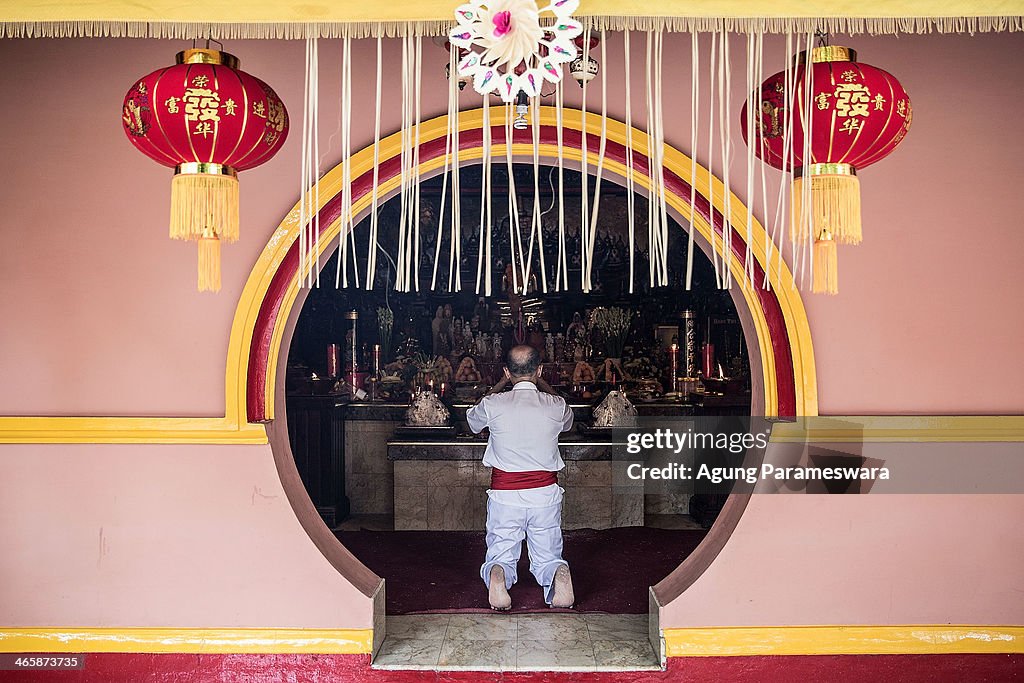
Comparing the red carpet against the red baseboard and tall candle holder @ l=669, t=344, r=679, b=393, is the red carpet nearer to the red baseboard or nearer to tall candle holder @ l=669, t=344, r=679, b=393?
the red baseboard

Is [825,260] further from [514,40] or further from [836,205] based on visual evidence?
[514,40]

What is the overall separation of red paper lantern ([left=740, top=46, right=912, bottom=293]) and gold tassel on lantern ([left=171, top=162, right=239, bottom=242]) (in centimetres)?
151

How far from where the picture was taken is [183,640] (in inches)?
133

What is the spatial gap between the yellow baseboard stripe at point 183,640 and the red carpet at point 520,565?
0.67 m

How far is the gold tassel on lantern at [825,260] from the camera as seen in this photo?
2.40 meters

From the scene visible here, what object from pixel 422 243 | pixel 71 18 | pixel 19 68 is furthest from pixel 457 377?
pixel 71 18

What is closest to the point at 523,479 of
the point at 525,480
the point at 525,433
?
the point at 525,480

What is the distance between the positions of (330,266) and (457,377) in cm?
137

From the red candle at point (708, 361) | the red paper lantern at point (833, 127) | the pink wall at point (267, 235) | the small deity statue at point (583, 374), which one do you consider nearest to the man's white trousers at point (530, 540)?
the pink wall at point (267, 235)

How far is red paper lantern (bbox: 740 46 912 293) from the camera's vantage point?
2.28 m

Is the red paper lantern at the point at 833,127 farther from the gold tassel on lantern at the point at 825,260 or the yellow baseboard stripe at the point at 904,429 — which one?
the yellow baseboard stripe at the point at 904,429

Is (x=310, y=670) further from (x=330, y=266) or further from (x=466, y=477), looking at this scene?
(x=330, y=266)

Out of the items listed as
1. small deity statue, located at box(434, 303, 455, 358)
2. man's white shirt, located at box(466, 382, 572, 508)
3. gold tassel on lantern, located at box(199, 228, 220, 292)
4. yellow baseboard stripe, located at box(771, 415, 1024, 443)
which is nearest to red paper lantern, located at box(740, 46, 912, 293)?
yellow baseboard stripe, located at box(771, 415, 1024, 443)

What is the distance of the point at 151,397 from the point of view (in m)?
3.40
